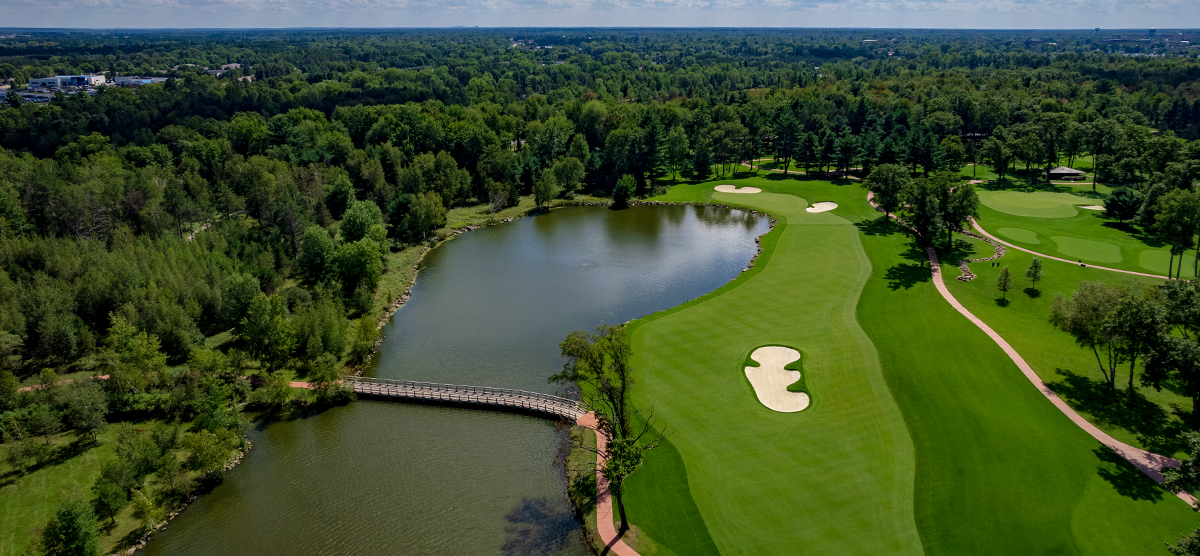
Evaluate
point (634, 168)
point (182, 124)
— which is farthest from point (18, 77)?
point (634, 168)

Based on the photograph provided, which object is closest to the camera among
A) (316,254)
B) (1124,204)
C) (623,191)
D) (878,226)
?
(316,254)

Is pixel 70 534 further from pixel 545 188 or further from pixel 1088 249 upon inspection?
pixel 1088 249

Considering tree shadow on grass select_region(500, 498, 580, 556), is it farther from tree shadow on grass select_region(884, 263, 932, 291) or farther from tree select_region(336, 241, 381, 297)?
tree shadow on grass select_region(884, 263, 932, 291)

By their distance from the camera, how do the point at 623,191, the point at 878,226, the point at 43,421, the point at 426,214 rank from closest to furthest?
the point at 43,421 → the point at 426,214 → the point at 878,226 → the point at 623,191

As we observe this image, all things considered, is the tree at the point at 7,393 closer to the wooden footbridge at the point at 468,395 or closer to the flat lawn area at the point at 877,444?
the wooden footbridge at the point at 468,395

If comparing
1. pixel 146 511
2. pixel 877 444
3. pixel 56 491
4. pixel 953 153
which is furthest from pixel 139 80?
pixel 877 444
